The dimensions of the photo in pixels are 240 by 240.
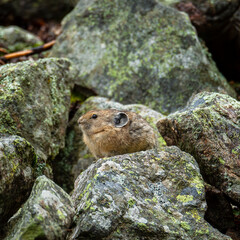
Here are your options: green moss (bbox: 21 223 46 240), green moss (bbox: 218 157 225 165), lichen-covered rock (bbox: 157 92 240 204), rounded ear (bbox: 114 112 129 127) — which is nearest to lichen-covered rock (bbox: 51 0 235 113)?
rounded ear (bbox: 114 112 129 127)

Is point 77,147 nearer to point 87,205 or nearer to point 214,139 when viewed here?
point 214,139

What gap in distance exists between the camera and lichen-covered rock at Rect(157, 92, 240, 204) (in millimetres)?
6043

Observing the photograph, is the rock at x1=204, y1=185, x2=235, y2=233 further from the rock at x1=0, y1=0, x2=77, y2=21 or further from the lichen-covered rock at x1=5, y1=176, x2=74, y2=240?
the rock at x1=0, y1=0, x2=77, y2=21

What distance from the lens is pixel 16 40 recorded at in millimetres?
13016

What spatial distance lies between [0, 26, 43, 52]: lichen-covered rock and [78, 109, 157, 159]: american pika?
21.4ft

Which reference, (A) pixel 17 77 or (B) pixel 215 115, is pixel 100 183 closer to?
(B) pixel 215 115

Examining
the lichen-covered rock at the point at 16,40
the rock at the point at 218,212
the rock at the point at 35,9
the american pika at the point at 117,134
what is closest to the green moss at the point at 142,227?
the rock at the point at 218,212

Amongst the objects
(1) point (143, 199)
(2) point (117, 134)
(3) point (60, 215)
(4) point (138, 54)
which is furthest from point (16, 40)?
(3) point (60, 215)

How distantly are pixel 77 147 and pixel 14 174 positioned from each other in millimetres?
3637

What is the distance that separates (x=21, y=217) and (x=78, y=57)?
6856 millimetres

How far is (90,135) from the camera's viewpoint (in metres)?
7.59

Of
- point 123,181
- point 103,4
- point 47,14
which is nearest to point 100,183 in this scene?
point 123,181

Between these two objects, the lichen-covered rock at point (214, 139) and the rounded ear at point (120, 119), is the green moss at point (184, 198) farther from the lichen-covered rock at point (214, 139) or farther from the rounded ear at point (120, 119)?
the rounded ear at point (120, 119)

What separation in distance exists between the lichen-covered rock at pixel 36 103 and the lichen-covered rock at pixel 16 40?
4654 mm
